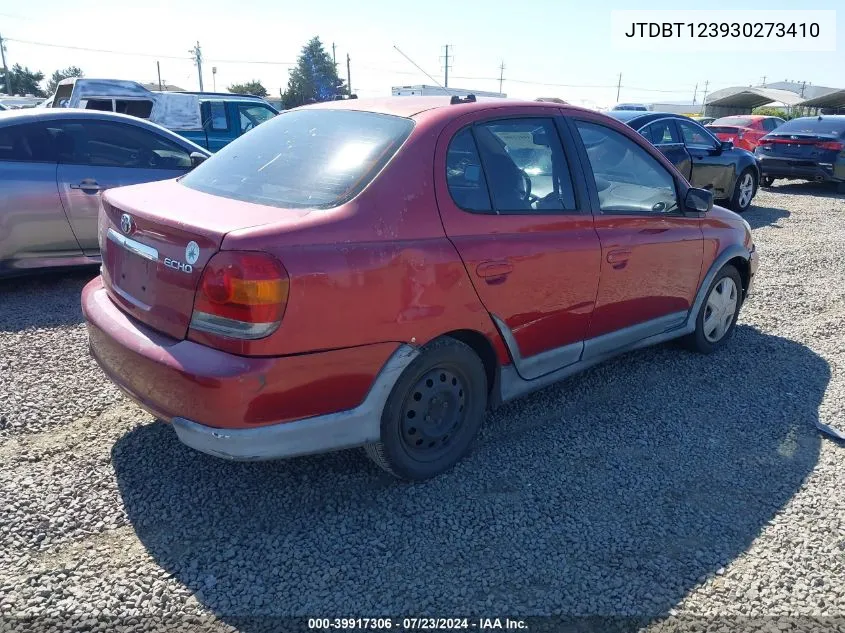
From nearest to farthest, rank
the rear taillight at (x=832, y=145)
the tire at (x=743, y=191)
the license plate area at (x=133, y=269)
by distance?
the license plate area at (x=133, y=269) < the tire at (x=743, y=191) < the rear taillight at (x=832, y=145)

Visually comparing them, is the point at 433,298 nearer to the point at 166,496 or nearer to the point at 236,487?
the point at 236,487

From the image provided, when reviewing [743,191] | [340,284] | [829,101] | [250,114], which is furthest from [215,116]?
[829,101]

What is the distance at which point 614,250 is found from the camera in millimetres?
3604

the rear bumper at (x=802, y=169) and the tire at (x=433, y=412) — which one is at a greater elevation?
the rear bumper at (x=802, y=169)

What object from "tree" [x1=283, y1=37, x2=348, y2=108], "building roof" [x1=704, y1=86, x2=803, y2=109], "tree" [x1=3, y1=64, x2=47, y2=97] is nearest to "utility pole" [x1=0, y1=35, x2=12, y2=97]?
"tree" [x1=3, y1=64, x2=47, y2=97]

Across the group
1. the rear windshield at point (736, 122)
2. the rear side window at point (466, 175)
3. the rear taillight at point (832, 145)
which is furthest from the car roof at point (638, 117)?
the rear windshield at point (736, 122)

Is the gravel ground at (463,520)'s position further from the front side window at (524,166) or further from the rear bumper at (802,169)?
the rear bumper at (802,169)

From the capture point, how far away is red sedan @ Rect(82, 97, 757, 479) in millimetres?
2432

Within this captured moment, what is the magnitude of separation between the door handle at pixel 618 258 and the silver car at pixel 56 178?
11.9ft

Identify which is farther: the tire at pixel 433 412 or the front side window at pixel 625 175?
the front side window at pixel 625 175

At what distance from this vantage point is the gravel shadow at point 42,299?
4.94 m

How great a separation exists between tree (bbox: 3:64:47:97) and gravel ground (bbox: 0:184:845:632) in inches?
2883

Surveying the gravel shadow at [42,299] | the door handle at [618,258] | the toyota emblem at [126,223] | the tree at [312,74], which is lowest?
the gravel shadow at [42,299]

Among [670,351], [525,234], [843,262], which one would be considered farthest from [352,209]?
[843,262]
